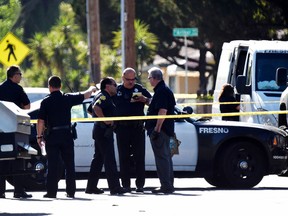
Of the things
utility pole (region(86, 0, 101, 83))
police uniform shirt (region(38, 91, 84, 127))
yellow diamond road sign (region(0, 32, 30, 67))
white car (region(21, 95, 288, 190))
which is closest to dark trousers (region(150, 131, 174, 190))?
white car (region(21, 95, 288, 190))

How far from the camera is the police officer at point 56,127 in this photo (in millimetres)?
16203

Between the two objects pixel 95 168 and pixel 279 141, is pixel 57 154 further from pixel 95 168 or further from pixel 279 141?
pixel 279 141

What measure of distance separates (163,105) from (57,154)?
172cm

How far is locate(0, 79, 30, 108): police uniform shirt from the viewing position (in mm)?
16594

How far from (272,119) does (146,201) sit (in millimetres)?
6441

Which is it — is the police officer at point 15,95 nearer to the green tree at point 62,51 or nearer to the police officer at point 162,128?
the police officer at point 162,128

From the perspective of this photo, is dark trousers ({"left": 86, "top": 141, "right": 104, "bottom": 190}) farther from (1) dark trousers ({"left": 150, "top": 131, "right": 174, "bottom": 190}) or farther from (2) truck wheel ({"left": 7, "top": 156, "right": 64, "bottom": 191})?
(2) truck wheel ({"left": 7, "top": 156, "right": 64, "bottom": 191})

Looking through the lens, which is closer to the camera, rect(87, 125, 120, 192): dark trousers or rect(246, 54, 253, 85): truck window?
rect(87, 125, 120, 192): dark trousers

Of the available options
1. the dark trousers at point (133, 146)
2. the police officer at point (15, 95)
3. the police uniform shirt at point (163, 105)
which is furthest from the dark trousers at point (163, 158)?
the police officer at point (15, 95)

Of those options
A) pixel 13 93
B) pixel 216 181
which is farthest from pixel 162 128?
pixel 13 93

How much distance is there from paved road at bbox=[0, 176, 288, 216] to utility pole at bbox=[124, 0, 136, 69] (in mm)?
14887

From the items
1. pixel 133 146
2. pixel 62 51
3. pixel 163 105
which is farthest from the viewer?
pixel 62 51

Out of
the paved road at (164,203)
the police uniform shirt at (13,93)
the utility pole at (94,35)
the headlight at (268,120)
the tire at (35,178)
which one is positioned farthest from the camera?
the utility pole at (94,35)

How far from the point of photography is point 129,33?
108 ft
